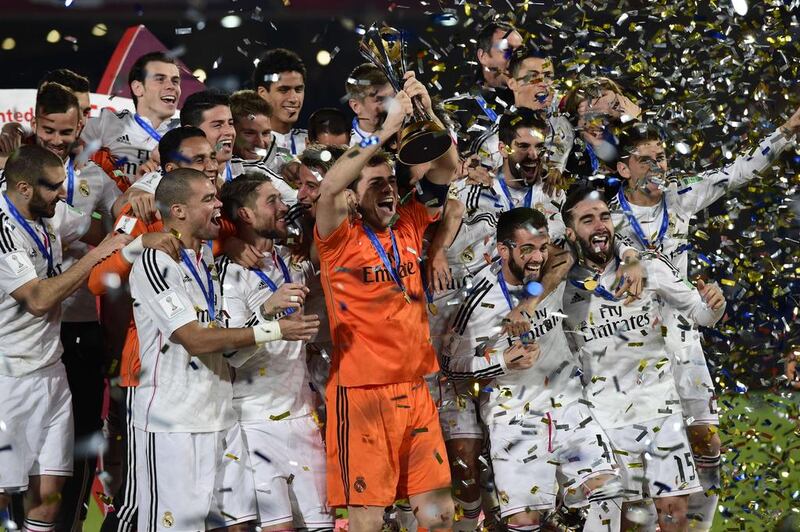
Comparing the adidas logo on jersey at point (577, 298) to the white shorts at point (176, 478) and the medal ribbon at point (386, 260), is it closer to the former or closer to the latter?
the medal ribbon at point (386, 260)

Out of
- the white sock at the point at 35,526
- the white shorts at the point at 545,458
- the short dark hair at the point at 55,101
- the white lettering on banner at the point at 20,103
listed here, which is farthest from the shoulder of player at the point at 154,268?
the white lettering on banner at the point at 20,103

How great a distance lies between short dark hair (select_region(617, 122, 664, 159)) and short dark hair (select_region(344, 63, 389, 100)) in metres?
1.32

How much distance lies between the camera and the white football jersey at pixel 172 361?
4367mm

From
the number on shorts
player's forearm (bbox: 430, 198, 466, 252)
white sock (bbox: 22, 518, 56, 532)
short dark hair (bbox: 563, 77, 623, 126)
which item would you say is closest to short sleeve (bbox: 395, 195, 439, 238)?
player's forearm (bbox: 430, 198, 466, 252)

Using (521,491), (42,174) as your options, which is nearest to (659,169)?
(521,491)

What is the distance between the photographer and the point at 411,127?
4352 millimetres

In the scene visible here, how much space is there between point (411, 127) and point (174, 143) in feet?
3.85

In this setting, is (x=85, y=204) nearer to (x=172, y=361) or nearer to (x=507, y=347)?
(x=172, y=361)

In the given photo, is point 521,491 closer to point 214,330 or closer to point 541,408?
point 541,408

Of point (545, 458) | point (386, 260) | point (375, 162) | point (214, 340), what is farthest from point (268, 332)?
point (545, 458)

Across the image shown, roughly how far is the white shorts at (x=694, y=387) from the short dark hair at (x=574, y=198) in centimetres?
111

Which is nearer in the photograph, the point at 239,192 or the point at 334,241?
the point at 334,241

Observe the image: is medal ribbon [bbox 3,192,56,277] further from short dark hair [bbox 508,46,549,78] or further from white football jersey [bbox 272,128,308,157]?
short dark hair [bbox 508,46,549,78]

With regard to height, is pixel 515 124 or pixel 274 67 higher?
pixel 274 67
